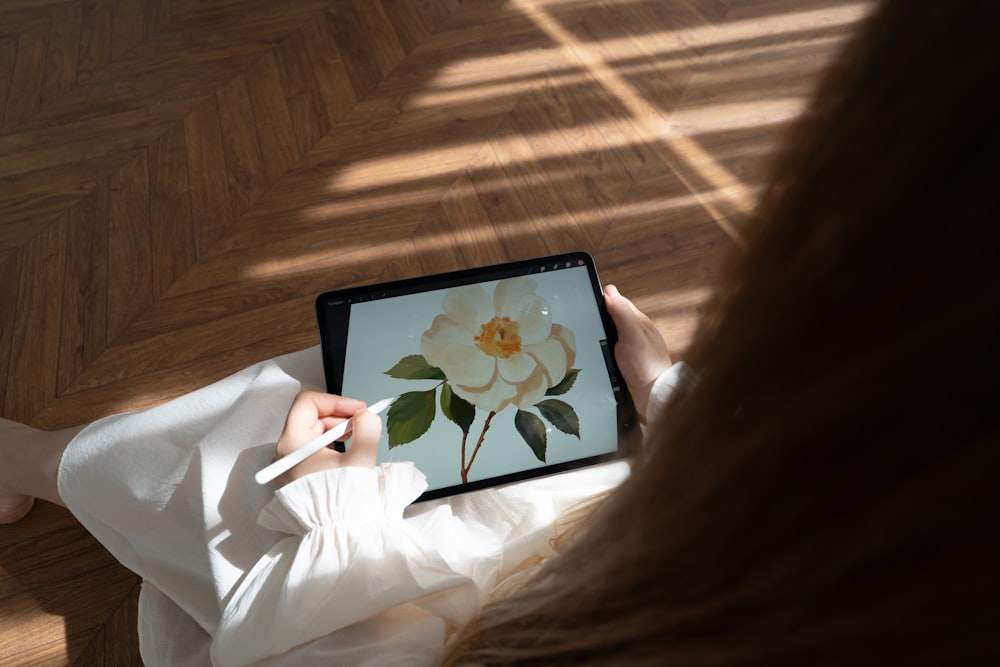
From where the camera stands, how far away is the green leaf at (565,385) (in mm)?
813

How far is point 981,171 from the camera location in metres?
0.17

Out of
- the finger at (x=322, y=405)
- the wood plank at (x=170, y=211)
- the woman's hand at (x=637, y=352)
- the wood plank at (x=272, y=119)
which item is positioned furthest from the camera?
the wood plank at (x=272, y=119)

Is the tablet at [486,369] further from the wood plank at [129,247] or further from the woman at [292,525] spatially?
the wood plank at [129,247]

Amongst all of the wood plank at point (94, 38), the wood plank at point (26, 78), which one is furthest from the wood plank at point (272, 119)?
the wood plank at point (26, 78)

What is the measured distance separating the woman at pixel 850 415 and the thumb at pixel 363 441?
1.35ft

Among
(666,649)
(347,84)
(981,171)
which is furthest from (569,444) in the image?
(347,84)

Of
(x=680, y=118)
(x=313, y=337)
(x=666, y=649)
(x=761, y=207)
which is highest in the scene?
(x=761, y=207)

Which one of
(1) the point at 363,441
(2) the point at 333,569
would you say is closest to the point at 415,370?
(1) the point at 363,441

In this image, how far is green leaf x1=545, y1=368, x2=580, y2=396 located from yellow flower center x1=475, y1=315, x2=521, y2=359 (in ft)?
0.20

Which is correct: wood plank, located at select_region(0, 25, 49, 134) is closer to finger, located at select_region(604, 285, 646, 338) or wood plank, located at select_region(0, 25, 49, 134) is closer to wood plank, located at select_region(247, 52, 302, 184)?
wood plank, located at select_region(247, 52, 302, 184)

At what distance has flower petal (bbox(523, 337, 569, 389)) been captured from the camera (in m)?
0.82

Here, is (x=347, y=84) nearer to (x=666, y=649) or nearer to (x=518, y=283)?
(x=518, y=283)

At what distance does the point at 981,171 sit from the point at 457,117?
130 centimetres

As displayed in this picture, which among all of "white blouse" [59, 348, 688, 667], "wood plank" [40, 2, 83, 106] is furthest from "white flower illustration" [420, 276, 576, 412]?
A: "wood plank" [40, 2, 83, 106]
